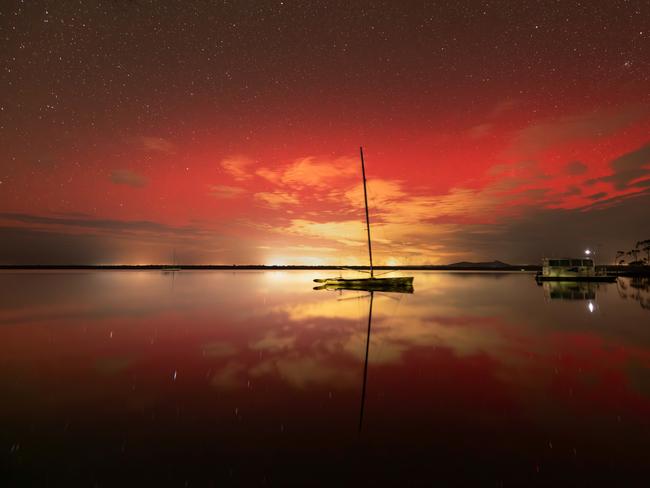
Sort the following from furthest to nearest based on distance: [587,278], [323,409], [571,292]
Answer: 1. [587,278]
2. [571,292]
3. [323,409]

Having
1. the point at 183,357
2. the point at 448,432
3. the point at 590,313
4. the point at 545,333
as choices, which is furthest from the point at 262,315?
the point at 590,313

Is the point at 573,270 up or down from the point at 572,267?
down

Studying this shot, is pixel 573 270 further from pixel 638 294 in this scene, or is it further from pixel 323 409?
pixel 323 409

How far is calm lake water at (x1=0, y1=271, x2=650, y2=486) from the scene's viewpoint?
23.4ft

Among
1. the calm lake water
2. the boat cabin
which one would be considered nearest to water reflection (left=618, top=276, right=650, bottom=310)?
the boat cabin

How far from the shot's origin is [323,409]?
10.3 meters

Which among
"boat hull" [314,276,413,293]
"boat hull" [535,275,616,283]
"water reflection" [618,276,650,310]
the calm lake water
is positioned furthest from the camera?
"boat hull" [535,275,616,283]

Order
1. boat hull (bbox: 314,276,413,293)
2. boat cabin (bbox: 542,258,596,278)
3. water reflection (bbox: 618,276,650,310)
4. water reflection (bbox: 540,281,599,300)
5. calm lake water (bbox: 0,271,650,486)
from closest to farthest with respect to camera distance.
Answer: calm lake water (bbox: 0,271,650,486) → water reflection (bbox: 618,276,650,310) → water reflection (bbox: 540,281,599,300) → boat hull (bbox: 314,276,413,293) → boat cabin (bbox: 542,258,596,278)

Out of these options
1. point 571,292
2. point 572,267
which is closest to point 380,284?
point 571,292

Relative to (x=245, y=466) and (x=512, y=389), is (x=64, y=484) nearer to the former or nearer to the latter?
(x=245, y=466)

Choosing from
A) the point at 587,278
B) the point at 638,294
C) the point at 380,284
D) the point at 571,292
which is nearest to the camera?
the point at 638,294

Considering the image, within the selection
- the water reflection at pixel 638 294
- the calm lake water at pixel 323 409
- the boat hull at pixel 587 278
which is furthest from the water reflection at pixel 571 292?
the calm lake water at pixel 323 409

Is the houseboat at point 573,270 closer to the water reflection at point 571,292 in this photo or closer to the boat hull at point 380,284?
the water reflection at point 571,292

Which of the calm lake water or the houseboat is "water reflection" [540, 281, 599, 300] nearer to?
the houseboat
